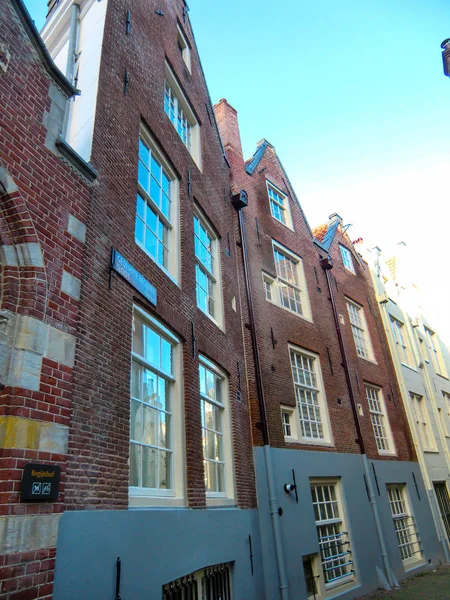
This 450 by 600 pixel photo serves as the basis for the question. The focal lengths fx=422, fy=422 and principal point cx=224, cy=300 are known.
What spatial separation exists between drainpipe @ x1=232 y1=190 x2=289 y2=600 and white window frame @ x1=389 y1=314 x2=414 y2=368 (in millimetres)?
9253

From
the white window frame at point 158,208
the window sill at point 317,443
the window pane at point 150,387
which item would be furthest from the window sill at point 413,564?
the white window frame at point 158,208

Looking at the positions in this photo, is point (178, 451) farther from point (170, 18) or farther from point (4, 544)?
point (170, 18)

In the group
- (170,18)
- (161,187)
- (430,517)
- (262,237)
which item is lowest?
(430,517)

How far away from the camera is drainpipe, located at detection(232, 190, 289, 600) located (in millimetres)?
7652

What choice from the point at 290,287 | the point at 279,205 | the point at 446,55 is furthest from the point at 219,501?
the point at 446,55

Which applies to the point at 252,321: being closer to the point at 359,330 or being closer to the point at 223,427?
the point at 223,427

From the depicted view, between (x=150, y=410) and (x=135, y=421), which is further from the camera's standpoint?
(x=150, y=410)

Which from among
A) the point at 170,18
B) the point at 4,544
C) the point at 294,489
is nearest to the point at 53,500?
the point at 4,544

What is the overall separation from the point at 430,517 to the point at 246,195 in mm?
11802

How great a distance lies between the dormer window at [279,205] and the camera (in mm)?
13499

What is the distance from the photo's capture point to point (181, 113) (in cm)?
981

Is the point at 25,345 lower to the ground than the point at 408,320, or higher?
lower

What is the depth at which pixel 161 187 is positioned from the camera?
7.47 m

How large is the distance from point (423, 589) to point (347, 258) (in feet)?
36.1
